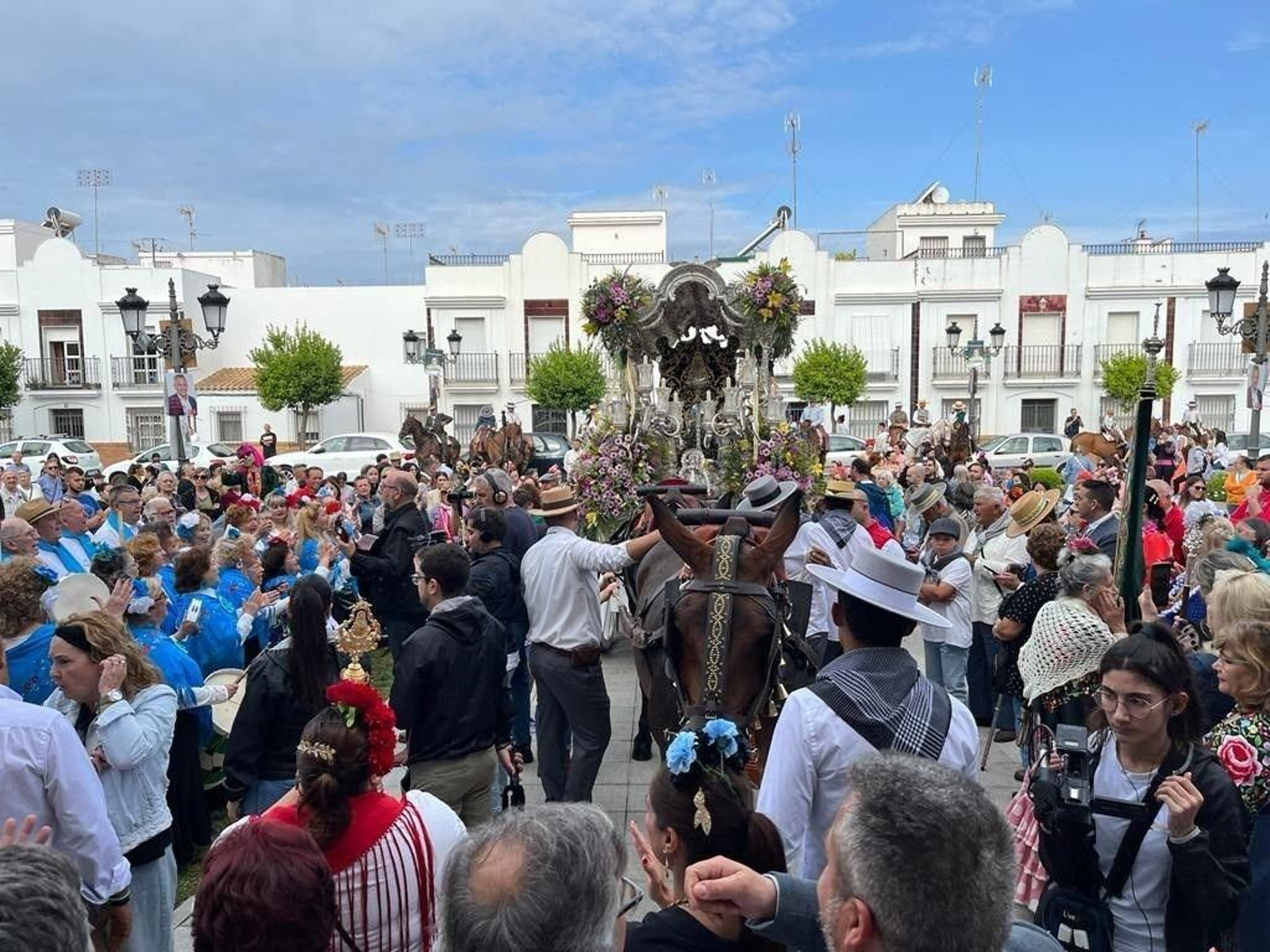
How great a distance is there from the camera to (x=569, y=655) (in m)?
5.60

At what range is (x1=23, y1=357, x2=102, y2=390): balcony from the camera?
125ft

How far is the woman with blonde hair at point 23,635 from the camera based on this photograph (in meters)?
4.21

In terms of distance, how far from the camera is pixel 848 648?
3.10 m

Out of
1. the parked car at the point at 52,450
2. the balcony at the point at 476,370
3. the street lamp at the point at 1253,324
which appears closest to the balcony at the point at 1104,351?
the balcony at the point at 476,370

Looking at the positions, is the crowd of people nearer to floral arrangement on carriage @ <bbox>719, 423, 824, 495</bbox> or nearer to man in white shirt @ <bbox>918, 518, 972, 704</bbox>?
man in white shirt @ <bbox>918, 518, 972, 704</bbox>

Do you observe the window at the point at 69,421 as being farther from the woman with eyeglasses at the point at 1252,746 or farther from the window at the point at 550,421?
the woman with eyeglasses at the point at 1252,746

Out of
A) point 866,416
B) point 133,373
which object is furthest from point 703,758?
point 133,373

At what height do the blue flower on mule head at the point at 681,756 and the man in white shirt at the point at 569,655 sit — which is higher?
the blue flower on mule head at the point at 681,756

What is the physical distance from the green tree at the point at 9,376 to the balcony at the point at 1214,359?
45159mm

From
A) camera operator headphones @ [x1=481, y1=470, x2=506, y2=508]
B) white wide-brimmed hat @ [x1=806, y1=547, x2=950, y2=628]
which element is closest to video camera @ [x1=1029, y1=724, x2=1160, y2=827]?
white wide-brimmed hat @ [x1=806, y1=547, x2=950, y2=628]

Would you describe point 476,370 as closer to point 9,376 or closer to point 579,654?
point 9,376

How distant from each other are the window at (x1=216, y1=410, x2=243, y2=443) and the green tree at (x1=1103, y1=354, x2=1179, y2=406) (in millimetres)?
34102

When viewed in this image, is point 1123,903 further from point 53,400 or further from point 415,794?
point 53,400

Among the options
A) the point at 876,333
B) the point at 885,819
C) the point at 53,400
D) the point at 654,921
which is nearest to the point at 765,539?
the point at 654,921
